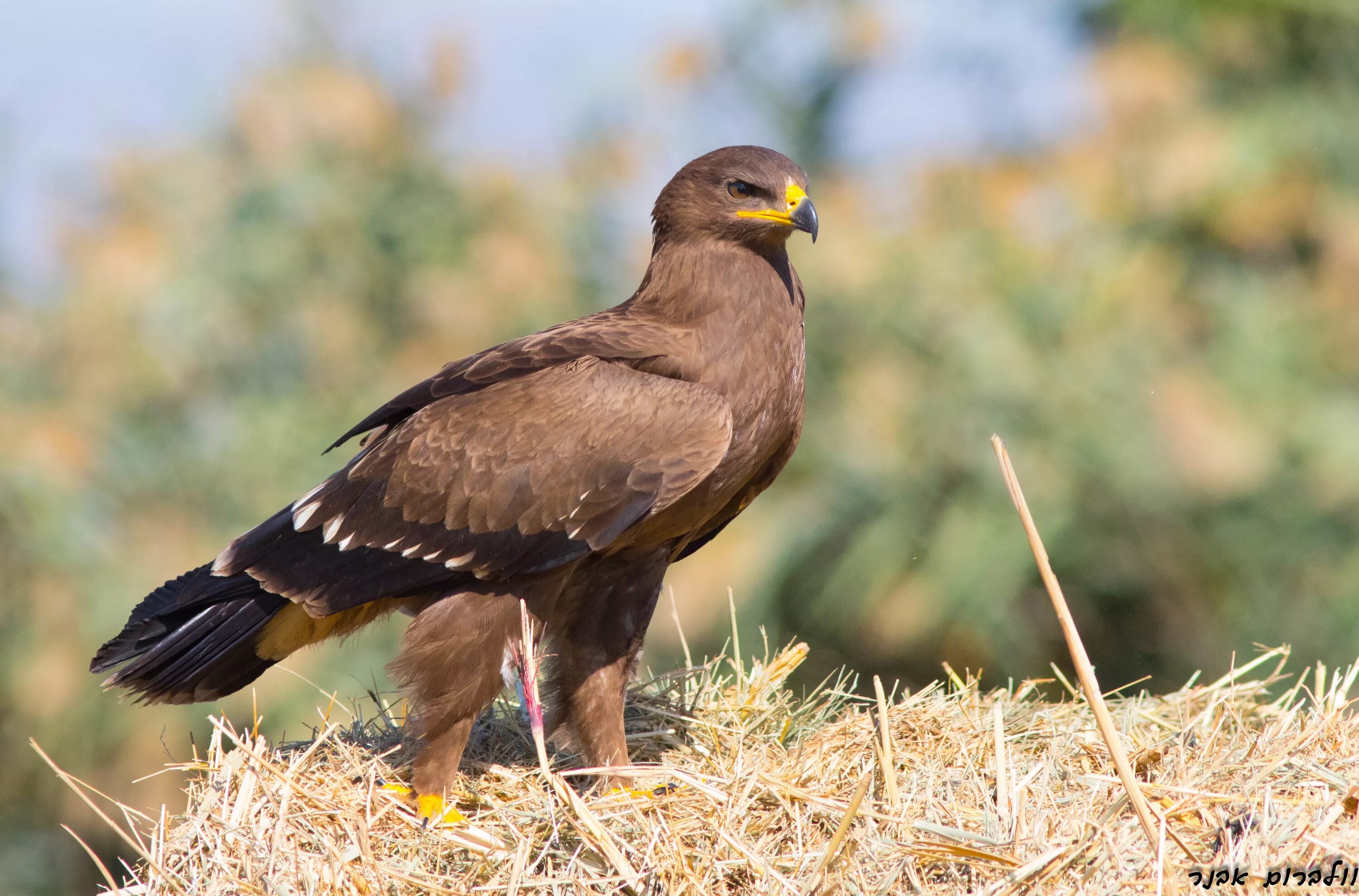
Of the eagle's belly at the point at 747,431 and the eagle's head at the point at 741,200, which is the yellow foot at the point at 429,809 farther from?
the eagle's head at the point at 741,200

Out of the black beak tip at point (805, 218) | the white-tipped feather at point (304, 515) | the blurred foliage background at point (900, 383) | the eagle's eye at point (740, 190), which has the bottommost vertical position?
the blurred foliage background at point (900, 383)

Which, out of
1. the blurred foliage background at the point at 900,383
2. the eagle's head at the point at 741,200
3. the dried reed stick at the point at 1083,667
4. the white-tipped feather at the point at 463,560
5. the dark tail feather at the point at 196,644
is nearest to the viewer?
the dried reed stick at the point at 1083,667

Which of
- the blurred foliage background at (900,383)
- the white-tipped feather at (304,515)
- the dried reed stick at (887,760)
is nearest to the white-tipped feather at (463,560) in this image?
the white-tipped feather at (304,515)

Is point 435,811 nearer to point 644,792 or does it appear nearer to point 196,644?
point 644,792

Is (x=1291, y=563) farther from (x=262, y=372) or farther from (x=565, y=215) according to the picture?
(x=262, y=372)

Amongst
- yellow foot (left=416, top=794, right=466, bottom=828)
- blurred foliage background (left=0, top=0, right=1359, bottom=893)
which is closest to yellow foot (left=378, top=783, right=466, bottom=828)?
yellow foot (left=416, top=794, right=466, bottom=828)

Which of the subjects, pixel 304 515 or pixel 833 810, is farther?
pixel 304 515

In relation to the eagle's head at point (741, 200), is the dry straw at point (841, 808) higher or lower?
lower

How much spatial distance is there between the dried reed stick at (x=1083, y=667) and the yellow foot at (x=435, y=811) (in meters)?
1.47

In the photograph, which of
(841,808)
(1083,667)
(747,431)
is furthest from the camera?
(747,431)

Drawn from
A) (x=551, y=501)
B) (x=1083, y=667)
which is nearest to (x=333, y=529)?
(x=551, y=501)

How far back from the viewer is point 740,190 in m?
3.82

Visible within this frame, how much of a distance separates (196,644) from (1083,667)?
235 cm

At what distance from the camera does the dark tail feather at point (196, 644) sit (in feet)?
12.0
